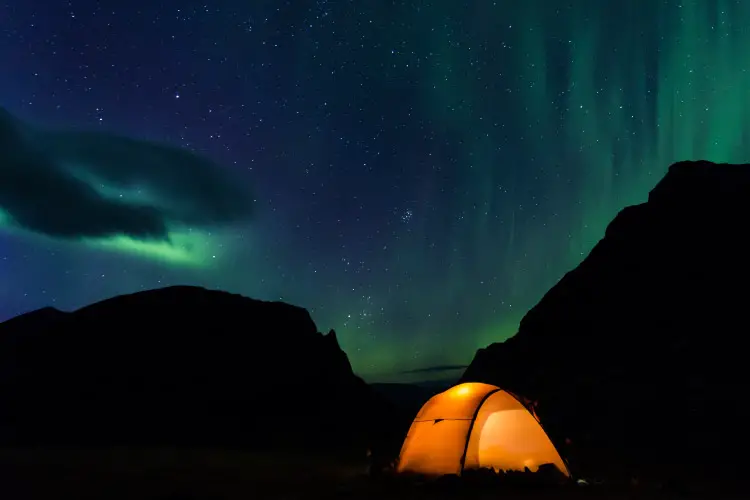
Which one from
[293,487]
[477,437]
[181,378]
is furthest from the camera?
[181,378]

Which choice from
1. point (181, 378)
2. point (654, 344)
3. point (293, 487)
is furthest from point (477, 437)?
point (181, 378)

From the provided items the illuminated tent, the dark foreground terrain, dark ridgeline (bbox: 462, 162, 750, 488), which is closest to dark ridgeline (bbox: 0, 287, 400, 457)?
dark ridgeline (bbox: 462, 162, 750, 488)

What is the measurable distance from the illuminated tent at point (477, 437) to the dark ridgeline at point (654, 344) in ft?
5.01

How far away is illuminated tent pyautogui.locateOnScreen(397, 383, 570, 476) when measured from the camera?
528 inches

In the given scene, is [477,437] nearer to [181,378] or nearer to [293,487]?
[293,487]

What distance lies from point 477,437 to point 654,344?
52858mm

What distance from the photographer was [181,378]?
62.0 meters

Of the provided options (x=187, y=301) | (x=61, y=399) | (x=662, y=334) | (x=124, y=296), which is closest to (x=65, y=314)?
(x=124, y=296)

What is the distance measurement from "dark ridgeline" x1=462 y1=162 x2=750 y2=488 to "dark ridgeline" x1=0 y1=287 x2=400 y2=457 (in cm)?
1772

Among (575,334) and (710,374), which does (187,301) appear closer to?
(575,334)

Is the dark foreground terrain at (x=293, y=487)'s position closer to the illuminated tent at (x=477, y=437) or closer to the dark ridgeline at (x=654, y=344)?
the illuminated tent at (x=477, y=437)

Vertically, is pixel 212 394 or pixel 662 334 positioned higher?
pixel 662 334

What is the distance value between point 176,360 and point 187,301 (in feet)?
46.3

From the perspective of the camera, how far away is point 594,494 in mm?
12305
